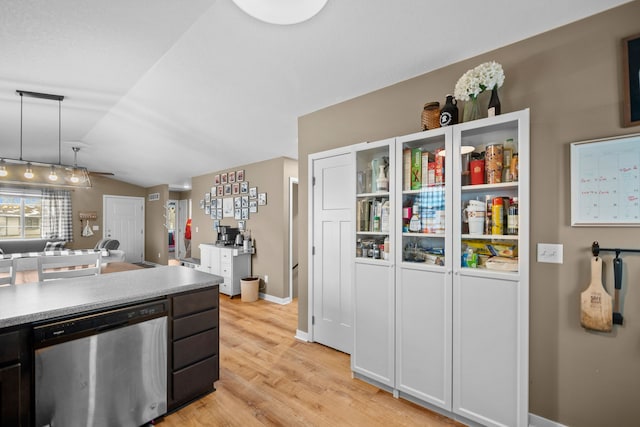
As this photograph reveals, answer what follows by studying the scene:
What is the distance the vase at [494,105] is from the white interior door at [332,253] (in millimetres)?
1225

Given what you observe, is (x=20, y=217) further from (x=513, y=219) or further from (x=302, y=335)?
(x=513, y=219)

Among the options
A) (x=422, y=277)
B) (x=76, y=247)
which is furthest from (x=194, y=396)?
(x=76, y=247)

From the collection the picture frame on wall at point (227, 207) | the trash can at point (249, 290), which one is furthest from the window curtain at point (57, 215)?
the trash can at point (249, 290)

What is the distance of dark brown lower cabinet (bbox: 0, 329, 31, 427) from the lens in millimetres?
1258

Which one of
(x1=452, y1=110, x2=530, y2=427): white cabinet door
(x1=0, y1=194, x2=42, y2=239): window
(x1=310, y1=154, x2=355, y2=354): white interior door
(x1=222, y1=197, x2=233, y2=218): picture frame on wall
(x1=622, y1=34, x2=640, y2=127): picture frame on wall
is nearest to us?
(x1=622, y1=34, x2=640, y2=127): picture frame on wall

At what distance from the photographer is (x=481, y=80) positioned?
5.69 ft

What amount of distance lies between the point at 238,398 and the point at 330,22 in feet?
9.18

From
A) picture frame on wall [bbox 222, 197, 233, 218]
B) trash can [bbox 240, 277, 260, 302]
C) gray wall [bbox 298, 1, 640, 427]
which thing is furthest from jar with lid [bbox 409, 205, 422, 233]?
picture frame on wall [bbox 222, 197, 233, 218]

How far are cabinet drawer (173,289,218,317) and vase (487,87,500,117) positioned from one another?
2.31m

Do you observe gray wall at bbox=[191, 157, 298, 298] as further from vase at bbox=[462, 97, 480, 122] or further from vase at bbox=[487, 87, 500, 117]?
vase at bbox=[487, 87, 500, 117]

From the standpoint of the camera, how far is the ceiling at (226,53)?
5.69 ft

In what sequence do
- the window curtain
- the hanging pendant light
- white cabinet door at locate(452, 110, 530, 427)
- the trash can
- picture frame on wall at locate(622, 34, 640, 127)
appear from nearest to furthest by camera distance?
picture frame on wall at locate(622, 34, 640, 127) → white cabinet door at locate(452, 110, 530, 427) → the hanging pendant light → the trash can → the window curtain

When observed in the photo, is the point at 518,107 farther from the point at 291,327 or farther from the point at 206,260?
the point at 206,260

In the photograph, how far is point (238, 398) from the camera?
2041 mm
